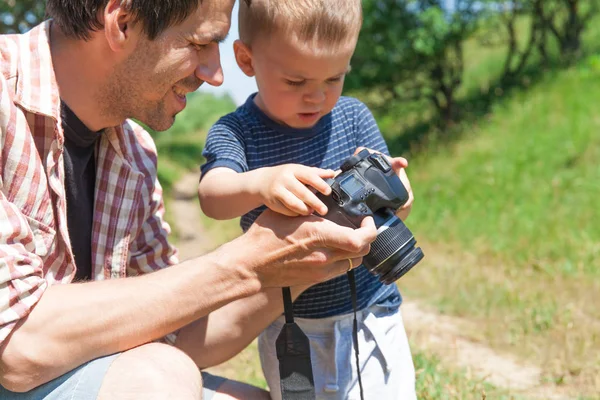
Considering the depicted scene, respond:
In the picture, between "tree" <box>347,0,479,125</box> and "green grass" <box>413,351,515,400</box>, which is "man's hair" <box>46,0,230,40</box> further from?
"tree" <box>347,0,479,125</box>

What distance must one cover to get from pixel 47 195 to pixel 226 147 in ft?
1.89

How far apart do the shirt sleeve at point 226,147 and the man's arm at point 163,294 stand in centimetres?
28

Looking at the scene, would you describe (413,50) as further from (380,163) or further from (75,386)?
(75,386)

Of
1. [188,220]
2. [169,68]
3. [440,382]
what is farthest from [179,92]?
[188,220]

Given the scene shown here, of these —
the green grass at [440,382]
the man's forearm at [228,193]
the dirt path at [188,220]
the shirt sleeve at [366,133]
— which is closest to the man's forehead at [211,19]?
the man's forearm at [228,193]

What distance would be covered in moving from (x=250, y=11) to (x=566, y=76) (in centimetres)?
695

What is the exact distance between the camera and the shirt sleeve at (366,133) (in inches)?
104

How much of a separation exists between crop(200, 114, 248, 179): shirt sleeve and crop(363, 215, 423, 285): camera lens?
513 millimetres

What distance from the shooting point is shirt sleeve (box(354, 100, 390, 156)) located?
2643mm

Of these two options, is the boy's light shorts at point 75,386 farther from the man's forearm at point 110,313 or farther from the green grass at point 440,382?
the green grass at point 440,382

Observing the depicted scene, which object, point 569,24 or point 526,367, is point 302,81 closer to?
point 526,367

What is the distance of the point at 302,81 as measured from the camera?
7.81 feet

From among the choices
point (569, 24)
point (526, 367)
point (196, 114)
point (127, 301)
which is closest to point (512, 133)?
point (569, 24)

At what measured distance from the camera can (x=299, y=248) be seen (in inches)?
82.6
